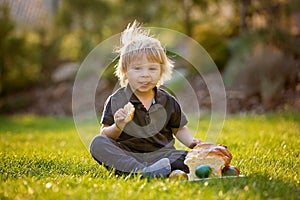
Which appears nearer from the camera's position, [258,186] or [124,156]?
[258,186]

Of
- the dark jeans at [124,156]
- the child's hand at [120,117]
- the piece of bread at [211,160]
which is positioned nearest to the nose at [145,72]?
the child's hand at [120,117]

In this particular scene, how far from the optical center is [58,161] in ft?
12.7

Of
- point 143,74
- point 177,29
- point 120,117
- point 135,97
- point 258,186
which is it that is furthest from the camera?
point 177,29

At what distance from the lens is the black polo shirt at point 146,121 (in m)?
3.54

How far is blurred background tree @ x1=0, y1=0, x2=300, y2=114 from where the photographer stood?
930 centimetres

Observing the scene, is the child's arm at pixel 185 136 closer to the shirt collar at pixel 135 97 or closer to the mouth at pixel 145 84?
the shirt collar at pixel 135 97

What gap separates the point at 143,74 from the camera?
350 cm

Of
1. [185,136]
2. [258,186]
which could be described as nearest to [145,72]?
[185,136]

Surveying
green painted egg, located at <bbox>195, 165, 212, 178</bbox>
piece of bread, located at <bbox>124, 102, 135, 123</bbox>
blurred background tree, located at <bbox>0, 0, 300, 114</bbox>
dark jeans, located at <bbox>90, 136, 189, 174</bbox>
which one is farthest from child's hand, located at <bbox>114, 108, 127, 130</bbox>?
blurred background tree, located at <bbox>0, 0, 300, 114</bbox>

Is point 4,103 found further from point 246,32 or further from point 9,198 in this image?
point 9,198

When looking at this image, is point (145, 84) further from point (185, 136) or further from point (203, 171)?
point (203, 171)

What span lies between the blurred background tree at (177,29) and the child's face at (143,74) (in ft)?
19.1

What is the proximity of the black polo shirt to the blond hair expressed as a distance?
14cm

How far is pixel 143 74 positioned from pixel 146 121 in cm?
34
